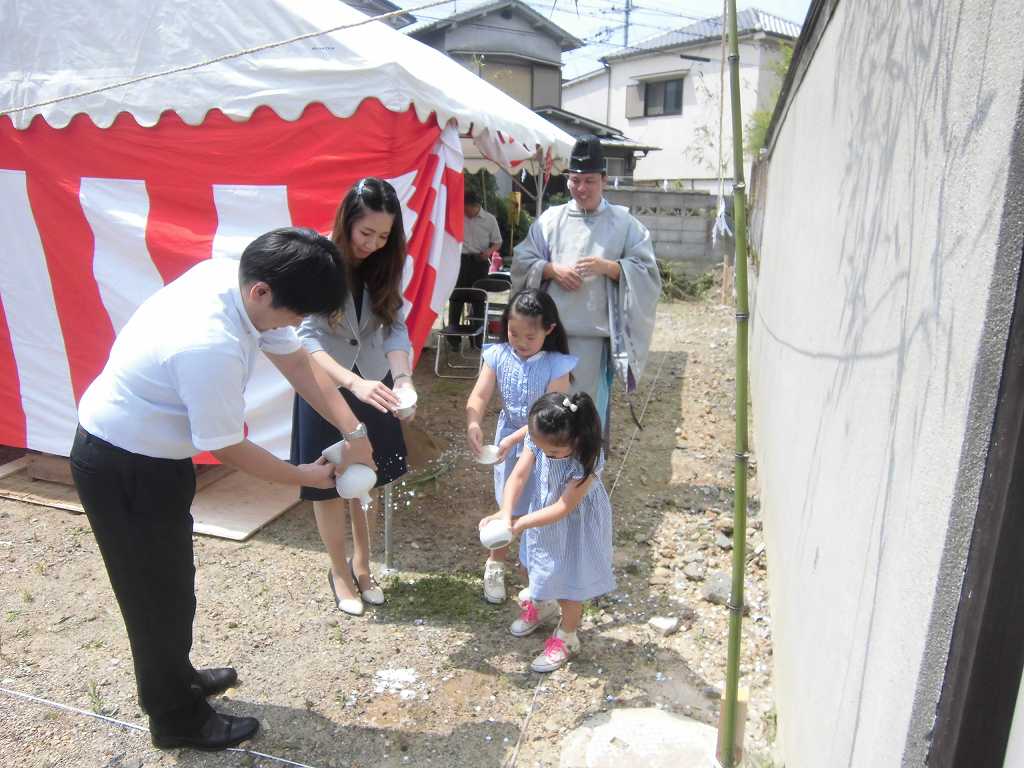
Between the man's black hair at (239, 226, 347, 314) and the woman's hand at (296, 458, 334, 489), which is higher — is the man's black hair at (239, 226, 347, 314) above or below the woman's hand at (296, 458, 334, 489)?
above

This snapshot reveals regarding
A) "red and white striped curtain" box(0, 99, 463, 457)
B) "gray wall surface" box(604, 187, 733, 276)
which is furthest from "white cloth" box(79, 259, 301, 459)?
"gray wall surface" box(604, 187, 733, 276)

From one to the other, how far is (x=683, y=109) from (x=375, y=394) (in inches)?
819

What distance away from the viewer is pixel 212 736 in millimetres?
2246

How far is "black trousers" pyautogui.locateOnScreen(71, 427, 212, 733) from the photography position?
1.97 m

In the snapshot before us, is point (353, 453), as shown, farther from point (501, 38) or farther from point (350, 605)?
point (501, 38)

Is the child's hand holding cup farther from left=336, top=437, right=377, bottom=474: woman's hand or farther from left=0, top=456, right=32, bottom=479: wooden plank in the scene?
left=0, top=456, right=32, bottom=479: wooden plank

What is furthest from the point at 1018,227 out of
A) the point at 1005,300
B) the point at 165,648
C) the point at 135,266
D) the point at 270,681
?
the point at 135,266

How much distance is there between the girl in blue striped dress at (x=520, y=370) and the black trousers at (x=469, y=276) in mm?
4514

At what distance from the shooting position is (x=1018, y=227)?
0.75m

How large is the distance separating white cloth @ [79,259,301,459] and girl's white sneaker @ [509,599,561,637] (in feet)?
4.67

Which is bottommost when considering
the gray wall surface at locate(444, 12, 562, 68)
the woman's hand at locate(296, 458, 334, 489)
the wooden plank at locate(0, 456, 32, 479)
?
the wooden plank at locate(0, 456, 32, 479)

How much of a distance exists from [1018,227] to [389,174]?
2.96 m

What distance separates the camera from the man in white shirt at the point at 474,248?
24.8 ft

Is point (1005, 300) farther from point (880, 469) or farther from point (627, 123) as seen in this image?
point (627, 123)
